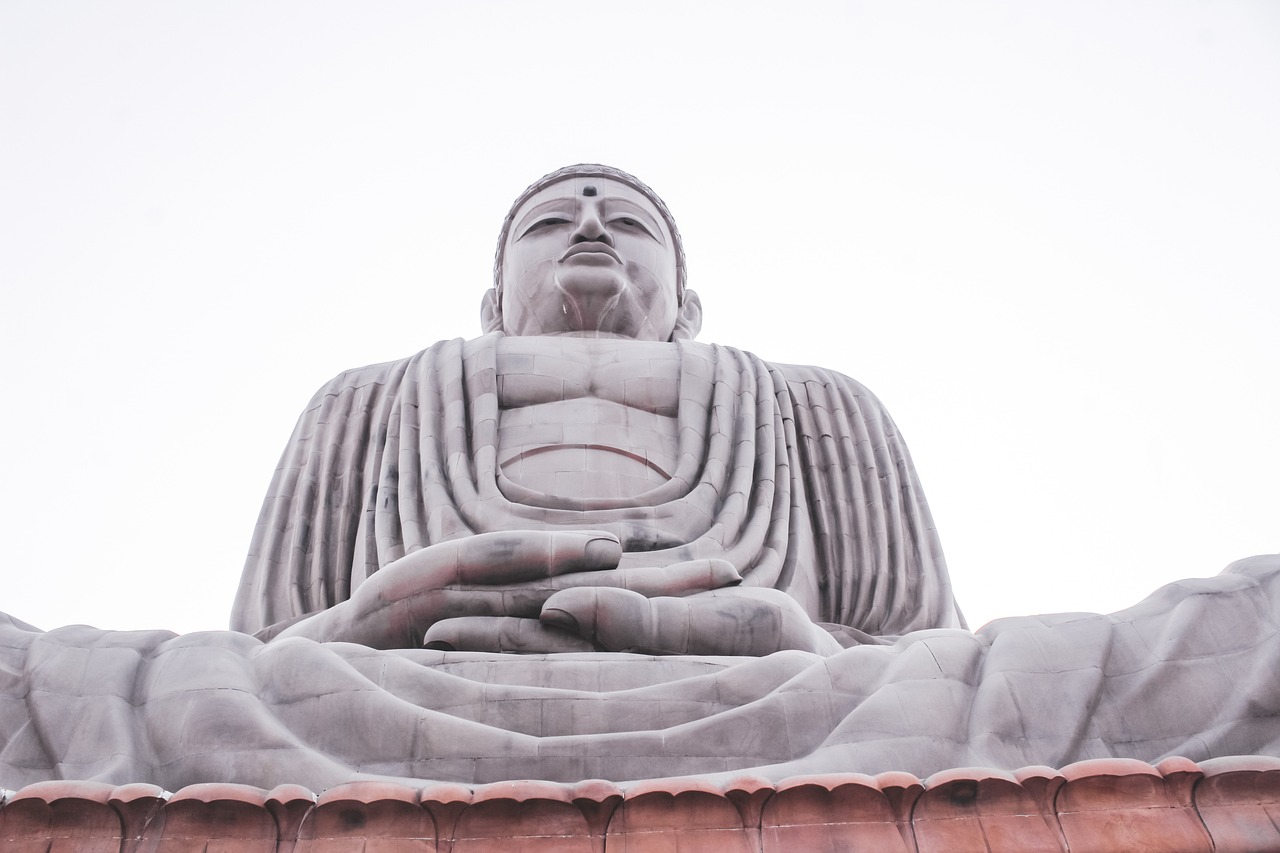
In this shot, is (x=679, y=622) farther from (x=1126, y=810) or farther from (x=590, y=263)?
(x=590, y=263)

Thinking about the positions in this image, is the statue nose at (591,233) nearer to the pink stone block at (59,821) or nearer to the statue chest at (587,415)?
the statue chest at (587,415)

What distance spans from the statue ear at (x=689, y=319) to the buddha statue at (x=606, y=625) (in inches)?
33.9

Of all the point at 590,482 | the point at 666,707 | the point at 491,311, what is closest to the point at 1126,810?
the point at 666,707

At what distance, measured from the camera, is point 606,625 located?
6.14 metres

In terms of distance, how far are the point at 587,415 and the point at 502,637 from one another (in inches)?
127

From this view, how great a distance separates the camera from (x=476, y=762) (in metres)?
4.93

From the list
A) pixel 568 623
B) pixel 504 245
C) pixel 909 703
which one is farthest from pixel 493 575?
pixel 504 245

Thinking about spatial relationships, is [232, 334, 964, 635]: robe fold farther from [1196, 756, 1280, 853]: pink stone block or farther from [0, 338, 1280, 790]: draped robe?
[1196, 756, 1280, 853]: pink stone block

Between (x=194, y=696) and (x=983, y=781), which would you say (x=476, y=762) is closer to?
(x=194, y=696)

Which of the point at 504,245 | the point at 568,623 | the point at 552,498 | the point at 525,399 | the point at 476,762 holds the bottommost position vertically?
the point at 476,762

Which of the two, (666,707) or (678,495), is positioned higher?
(678,495)

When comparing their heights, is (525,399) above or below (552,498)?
above

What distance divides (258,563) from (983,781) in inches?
249

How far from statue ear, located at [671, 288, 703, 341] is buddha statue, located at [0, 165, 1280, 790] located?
0.86 meters
